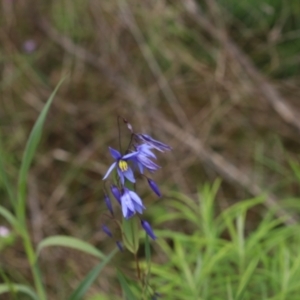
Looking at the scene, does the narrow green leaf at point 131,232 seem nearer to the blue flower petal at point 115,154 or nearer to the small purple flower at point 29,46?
the blue flower petal at point 115,154

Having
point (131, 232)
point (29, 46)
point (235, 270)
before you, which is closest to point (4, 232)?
point (235, 270)

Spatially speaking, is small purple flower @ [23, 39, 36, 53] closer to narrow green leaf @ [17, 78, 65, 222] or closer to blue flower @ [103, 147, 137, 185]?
narrow green leaf @ [17, 78, 65, 222]

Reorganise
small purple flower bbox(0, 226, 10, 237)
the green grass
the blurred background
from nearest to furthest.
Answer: the green grass < small purple flower bbox(0, 226, 10, 237) < the blurred background

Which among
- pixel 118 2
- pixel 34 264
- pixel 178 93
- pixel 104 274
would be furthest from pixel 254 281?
pixel 118 2

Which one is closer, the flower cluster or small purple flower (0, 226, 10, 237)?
the flower cluster

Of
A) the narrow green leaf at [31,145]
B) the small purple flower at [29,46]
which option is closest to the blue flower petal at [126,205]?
the narrow green leaf at [31,145]

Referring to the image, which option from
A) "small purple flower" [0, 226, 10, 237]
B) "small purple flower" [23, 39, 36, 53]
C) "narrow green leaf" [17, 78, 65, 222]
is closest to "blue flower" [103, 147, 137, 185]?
"narrow green leaf" [17, 78, 65, 222]

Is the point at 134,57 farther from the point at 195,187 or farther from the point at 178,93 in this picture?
the point at 195,187
